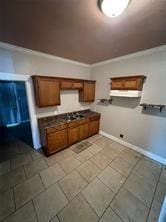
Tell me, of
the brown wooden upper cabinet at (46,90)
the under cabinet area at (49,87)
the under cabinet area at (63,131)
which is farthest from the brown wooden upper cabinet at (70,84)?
the under cabinet area at (63,131)

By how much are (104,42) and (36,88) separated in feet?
6.26

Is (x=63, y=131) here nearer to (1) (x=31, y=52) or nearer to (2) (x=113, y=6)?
(1) (x=31, y=52)

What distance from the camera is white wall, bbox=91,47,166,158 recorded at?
7.83 feet

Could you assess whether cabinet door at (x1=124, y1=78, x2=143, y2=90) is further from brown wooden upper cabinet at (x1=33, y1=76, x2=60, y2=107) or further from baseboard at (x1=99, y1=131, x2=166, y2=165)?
brown wooden upper cabinet at (x1=33, y1=76, x2=60, y2=107)

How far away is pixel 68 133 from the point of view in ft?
9.84

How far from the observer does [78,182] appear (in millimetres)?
1974

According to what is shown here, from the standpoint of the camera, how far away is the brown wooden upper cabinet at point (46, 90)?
2.52 metres

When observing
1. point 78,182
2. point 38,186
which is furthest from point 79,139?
point 38,186

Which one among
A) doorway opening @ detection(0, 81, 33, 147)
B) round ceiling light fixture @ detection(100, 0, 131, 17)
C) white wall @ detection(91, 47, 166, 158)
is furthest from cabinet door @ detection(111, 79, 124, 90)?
doorway opening @ detection(0, 81, 33, 147)

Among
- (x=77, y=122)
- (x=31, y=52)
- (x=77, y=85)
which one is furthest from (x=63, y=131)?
(x=31, y=52)

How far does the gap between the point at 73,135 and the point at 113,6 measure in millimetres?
2891

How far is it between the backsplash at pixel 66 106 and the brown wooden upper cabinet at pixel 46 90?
14.5 inches

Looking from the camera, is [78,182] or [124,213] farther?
[78,182]

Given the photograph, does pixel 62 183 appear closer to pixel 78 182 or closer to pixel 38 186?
pixel 78 182
